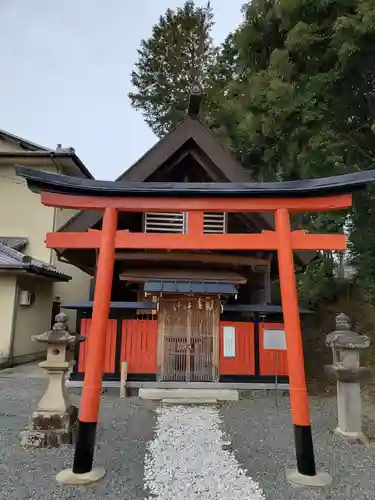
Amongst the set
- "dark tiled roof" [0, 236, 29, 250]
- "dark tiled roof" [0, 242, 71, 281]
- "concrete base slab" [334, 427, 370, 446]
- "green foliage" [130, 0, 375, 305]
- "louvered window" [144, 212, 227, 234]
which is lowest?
"concrete base slab" [334, 427, 370, 446]

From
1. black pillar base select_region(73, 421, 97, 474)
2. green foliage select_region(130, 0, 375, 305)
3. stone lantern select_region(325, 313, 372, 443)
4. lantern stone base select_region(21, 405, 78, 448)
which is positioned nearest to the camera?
black pillar base select_region(73, 421, 97, 474)

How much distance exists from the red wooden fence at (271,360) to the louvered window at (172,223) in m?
2.74

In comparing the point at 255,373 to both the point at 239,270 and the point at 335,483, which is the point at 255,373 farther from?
the point at 335,483

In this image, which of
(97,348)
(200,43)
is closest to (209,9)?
(200,43)

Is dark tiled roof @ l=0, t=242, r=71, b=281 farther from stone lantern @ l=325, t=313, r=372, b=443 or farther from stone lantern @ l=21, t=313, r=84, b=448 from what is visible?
stone lantern @ l=325, t=313, r=372, b=443

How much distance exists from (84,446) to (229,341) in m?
Result: 5.05

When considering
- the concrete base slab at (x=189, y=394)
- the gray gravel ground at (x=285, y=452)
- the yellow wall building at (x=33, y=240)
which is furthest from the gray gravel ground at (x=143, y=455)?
the yellow wall building at (x=33, y=240)

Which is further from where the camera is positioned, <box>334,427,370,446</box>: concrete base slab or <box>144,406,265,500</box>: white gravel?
<box>334,427,370,446</box>: concrete base slab

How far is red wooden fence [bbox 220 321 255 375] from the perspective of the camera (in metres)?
8.50

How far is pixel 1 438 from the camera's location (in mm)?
5332

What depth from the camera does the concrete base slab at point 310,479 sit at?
392 centimetres

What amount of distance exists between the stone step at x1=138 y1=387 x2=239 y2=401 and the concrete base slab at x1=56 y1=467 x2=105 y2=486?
3889 millimetres

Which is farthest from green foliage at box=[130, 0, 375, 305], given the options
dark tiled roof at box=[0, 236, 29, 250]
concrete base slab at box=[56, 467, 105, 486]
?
dark tiled roof at box=[0, 236, 29, 250]

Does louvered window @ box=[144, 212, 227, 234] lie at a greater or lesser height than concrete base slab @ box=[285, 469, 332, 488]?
greater
